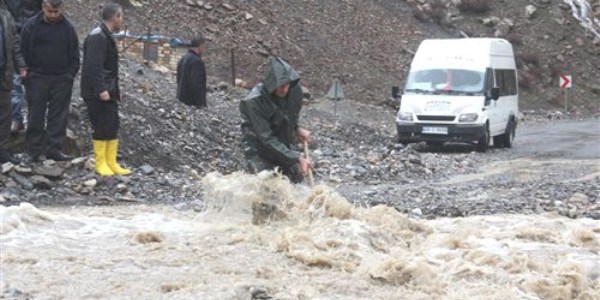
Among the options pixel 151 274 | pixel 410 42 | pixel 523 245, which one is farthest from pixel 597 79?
pixel 151 274

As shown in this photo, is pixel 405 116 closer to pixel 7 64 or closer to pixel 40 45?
pixel 40 45

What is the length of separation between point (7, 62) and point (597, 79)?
37.4 meters

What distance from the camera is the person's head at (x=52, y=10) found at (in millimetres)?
12005

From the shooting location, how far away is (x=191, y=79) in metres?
19.0

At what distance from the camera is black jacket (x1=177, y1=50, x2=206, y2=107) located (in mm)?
18906

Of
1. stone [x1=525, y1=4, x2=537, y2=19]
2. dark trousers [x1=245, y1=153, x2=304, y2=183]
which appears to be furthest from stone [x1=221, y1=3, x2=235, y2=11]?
dark trousers [x1=245, y1=153, x2=304, y2=183]

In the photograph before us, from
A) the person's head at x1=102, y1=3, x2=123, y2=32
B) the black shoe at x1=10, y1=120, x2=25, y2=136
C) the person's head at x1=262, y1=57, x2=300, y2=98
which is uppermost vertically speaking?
the person's head at x1=102, y1=3, x2=123, y2=32

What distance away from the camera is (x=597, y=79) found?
149 ft

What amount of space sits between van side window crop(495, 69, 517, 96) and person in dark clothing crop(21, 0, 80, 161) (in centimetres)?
1387

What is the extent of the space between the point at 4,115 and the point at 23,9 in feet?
5.80

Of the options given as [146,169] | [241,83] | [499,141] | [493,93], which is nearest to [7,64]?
[146,169]

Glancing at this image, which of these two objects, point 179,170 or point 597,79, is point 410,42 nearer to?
point 597,79

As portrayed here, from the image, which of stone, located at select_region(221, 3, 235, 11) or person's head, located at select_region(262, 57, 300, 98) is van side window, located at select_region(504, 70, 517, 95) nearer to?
stone, located at select_region(221, 3, 235, 11)

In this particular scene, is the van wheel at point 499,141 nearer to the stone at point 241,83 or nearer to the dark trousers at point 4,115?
the stone at point 241,83
